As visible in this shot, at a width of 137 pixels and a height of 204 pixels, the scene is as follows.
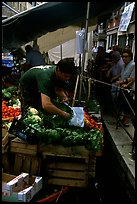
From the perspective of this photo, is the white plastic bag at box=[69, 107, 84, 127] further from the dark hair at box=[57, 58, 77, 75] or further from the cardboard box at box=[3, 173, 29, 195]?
the cardboard box at box=[3, 173, 29, 195]

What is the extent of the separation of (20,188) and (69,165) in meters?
0.71

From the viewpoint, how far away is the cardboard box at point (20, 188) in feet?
10.8

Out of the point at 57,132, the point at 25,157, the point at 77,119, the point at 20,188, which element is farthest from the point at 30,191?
the point at 77,119

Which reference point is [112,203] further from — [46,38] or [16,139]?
[46,38]

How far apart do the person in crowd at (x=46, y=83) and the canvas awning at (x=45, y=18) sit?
266 cm

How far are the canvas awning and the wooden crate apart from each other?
3.74m

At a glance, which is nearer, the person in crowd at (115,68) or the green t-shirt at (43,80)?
the green t-shirt at (43,80)

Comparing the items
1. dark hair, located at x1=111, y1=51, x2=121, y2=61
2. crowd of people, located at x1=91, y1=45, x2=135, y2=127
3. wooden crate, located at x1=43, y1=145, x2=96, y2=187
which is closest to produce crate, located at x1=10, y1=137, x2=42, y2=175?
wooden crate, located at x1=43, y1=145, x2=96, y2=187

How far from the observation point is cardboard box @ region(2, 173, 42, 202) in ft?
10.8

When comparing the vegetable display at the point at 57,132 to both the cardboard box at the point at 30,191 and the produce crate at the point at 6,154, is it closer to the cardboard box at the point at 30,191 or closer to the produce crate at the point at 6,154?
the produce crate at the point at 6,154

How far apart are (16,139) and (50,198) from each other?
90 cm

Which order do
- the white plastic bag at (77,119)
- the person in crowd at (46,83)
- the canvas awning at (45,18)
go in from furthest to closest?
the canvas awning at (45,18) → the white plastic bag at (77,119) → the person in crowd at (46,83)

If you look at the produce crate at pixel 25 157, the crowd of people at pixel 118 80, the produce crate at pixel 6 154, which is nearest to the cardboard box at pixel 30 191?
the produce crate at pixel 25 157

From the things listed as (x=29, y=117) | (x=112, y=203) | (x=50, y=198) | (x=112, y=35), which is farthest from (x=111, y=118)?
(x=112, y=35)
